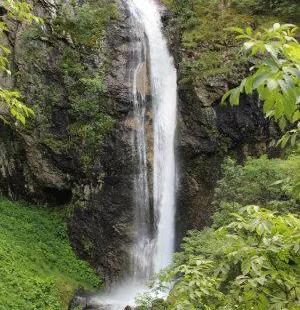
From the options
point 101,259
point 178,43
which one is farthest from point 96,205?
point 178,43

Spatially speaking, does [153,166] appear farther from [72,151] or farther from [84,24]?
[84,24]

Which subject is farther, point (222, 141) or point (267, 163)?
point (222, 141)

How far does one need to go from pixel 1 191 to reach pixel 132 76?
19.3 ft

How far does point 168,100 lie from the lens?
1308 cm

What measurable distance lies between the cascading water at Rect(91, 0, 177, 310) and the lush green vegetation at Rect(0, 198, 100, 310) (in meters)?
1.22

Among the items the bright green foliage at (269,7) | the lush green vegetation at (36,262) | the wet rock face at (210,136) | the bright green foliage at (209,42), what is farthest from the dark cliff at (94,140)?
the bright green foliage at (269,7)

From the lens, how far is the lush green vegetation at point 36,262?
27.8ft

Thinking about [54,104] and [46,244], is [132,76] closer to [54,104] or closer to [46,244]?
[54,104]

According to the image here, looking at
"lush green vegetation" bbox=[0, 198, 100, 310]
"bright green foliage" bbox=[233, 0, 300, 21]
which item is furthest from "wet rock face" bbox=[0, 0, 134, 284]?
"bright green foliage" bbox=[233, 0, 300, 21]

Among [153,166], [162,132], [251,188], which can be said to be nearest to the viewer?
[251,188]

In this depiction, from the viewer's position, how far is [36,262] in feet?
33.4

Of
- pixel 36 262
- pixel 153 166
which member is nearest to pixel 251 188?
pixel 153 166

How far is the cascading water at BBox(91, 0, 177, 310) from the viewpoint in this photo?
11367mm

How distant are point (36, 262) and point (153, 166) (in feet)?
15.0
